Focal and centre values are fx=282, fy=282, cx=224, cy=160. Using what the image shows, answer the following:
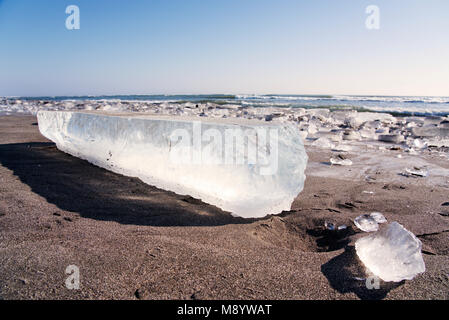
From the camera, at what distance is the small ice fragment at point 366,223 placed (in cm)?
148

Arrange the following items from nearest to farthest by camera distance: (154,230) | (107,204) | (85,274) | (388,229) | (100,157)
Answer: (85,274)
(388,229)
(154,230)
(107,204)
(100,157)

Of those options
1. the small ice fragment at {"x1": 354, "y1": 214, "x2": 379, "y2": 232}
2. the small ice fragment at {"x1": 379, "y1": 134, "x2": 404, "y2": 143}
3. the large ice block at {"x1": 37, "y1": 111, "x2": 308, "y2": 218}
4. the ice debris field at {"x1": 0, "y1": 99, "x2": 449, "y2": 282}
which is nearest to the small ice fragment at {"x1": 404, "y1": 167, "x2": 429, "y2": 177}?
the ice debris field at {"x1": 0, "y1": 99, "x2": 449, "y2": 282}

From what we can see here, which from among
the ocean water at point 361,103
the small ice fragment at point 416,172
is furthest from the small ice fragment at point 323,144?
the ocean water at point 361,103

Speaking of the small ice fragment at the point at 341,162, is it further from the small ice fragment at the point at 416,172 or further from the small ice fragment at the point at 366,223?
the small ice fragment at the point at 366,223

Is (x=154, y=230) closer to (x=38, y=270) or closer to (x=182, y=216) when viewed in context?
(x=182, y=216)

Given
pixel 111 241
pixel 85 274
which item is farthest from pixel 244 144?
pixel 85 274

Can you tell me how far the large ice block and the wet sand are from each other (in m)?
0.09

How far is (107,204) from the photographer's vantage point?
67.8 inches

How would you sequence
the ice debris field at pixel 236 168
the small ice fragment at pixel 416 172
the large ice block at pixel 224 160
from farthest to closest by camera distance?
the small ice fragment at pixel 416 172, the large ice block at pixel 224 160, the ice debris field at pixel 236 168

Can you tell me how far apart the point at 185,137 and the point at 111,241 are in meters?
0.83

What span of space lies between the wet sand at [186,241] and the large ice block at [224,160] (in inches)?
3.6

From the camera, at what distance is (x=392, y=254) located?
1.11 meters

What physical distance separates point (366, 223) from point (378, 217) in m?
0.17

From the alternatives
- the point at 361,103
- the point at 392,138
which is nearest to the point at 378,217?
the point at 392,138
